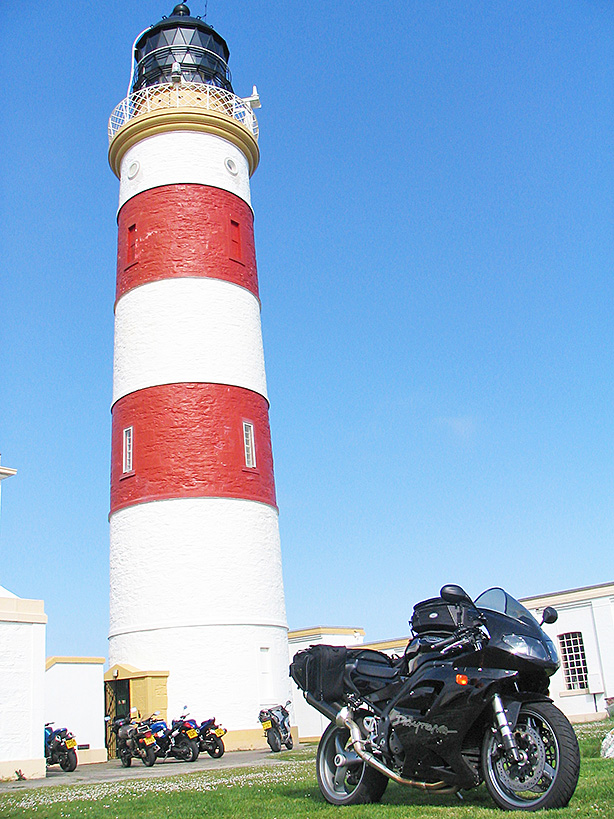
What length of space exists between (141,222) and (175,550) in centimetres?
944

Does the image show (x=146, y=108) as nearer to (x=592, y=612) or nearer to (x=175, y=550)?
(x=175, y=550)

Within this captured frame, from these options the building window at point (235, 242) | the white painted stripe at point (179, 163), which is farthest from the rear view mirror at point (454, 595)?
the white painted stripe at point (179, 163)

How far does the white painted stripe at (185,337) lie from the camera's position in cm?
2162

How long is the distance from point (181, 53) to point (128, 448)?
43.0 ft

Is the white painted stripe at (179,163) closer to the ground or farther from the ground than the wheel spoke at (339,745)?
farther from the ground

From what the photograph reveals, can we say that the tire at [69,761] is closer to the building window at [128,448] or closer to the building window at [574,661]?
the building window at [128,448]

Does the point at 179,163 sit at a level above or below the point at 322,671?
above

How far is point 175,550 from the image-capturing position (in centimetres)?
2011

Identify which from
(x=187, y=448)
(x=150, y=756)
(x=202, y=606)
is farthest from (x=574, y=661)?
(x=150, y=756)

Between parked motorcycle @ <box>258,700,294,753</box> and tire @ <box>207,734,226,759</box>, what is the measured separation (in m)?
1.29

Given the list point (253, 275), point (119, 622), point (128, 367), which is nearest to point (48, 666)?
point (119, 622)

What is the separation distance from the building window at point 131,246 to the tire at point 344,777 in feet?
58.1

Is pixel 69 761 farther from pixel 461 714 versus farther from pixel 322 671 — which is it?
pixel 461 714

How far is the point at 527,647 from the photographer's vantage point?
20.4 feet
